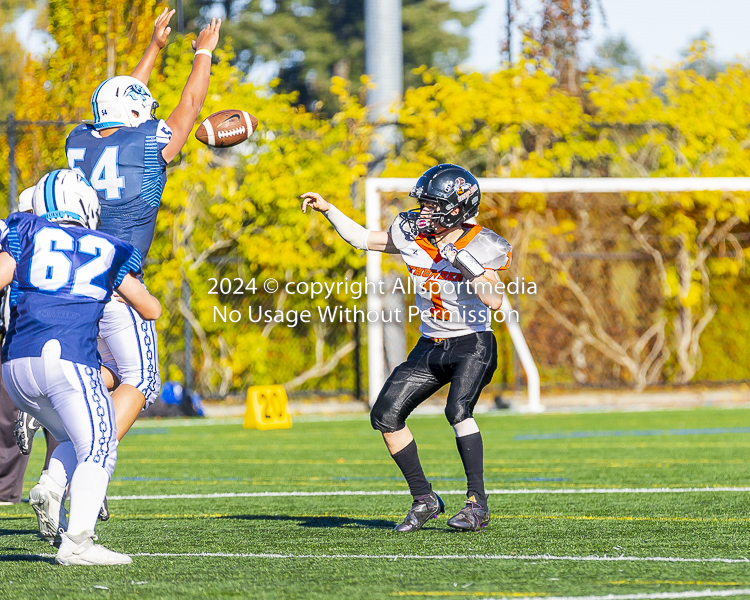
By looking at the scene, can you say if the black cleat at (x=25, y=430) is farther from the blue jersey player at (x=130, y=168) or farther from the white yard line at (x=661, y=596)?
the white yard line at (x=661, y=596)

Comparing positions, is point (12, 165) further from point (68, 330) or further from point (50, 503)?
point (68, 330)

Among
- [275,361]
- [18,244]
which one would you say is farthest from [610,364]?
[18,244]

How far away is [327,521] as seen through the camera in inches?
210

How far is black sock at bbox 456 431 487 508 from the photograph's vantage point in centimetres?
499

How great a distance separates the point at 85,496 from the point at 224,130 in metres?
2.37

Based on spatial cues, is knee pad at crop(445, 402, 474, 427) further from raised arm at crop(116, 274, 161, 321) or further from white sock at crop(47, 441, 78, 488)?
white sock at crop(47, 441, 78, 488)

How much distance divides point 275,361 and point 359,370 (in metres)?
1.05

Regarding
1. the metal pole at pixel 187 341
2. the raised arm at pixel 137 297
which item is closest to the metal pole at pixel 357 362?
the metal pole at pixel 187 341

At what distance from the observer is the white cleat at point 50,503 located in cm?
444

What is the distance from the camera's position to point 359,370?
1425 cm

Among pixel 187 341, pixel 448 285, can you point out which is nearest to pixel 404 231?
pixel 448 285

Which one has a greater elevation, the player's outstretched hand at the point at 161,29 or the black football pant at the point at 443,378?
the player's outstretched hand at the point at 161,29

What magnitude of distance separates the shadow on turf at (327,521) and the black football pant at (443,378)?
435 millimetres

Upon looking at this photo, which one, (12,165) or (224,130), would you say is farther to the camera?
(12,165)
